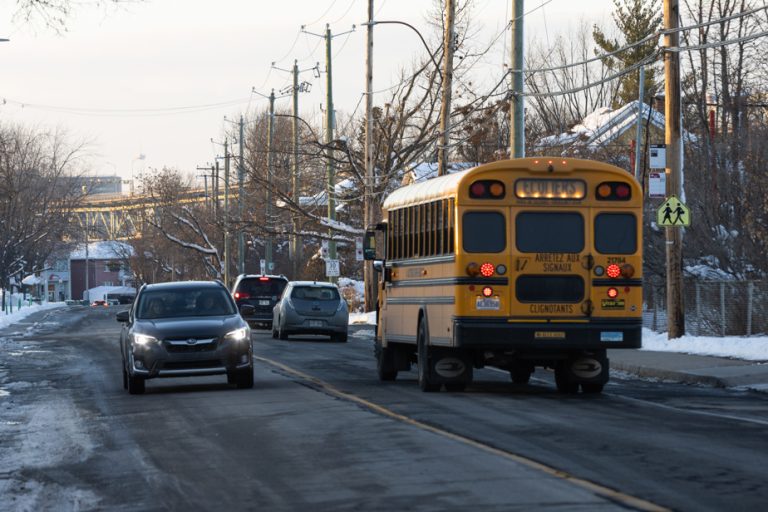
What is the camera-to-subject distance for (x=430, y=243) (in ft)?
65.6

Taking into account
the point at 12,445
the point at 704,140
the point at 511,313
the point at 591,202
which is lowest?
the point at 12,445

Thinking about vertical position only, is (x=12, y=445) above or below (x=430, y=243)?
below

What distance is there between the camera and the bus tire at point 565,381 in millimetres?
19875

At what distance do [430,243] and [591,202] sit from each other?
2422 mm

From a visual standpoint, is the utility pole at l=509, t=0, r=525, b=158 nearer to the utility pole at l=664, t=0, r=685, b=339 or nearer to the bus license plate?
the utility pole at l=664, t=0, r=685, b=339

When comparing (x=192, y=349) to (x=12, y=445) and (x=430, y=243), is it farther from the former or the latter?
(x=12, y=445)

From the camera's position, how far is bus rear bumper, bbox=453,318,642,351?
60.6ft

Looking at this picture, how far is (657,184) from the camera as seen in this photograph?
28562 millimetres

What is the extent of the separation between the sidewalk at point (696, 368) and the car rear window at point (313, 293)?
12.3 m

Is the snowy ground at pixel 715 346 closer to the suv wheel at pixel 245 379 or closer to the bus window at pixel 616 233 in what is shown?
the bus window at pixel 616 233

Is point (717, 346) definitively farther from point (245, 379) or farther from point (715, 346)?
point (245, 379)

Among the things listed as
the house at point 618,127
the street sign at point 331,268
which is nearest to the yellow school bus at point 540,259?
the street sign at point 331,268

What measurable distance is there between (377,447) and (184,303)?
353 inches

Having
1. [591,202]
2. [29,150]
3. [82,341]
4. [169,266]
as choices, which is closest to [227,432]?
[591,202]
